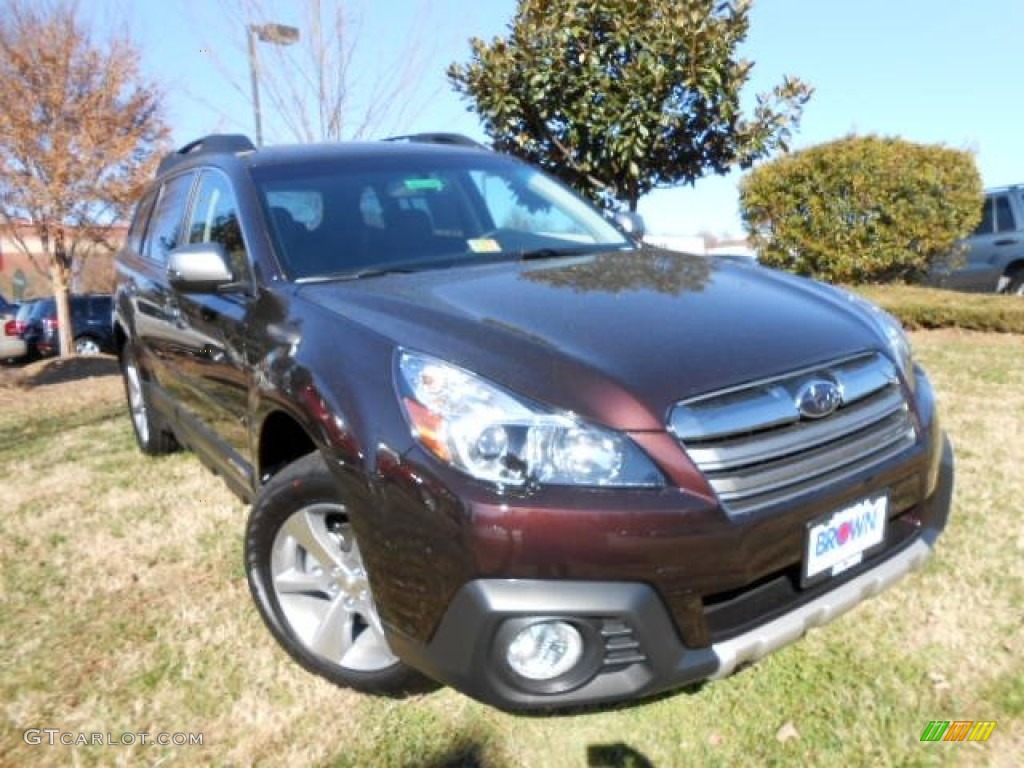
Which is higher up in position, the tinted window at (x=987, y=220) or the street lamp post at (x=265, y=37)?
the street lamp post at (x=265, y=37)

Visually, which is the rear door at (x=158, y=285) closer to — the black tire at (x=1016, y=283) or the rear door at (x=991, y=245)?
the rear door at (x=991, y=245)

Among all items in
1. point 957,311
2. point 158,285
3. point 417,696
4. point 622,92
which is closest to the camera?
point 417,696

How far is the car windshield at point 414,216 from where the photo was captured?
2.73 meters

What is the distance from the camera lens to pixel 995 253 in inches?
410

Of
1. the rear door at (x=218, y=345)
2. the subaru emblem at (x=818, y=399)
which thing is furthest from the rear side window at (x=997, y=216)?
the rear door at (x=218, y=345)

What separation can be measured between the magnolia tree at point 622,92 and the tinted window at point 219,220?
451cm

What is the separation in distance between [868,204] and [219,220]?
841 centimetres

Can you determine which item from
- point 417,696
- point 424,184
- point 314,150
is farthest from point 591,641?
point 314,150

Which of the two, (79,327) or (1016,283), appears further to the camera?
(79,327)

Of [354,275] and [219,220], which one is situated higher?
[219,220]

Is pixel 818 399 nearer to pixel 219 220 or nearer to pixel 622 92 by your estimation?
pixel 219 220

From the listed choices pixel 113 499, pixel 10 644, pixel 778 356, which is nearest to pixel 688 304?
pixel 778 356

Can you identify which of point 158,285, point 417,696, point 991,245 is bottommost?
point 417,696

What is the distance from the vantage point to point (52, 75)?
9617 mm
